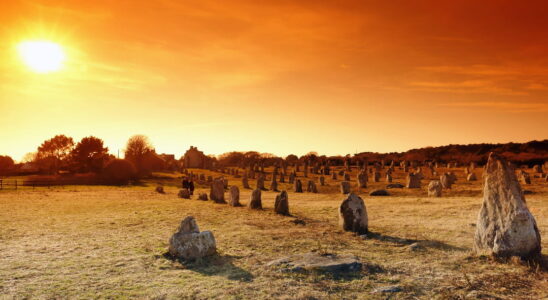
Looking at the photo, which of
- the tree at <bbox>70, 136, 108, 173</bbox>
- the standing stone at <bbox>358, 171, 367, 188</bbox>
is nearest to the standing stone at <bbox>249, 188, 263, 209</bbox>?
the standing stone at <bbox>358, 171, 367, 188</bbox>

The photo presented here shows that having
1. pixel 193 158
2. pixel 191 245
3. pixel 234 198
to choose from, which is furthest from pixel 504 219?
pixel 193 158

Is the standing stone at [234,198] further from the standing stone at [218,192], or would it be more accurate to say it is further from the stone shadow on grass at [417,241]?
the stone shadow on grass at [417,241]

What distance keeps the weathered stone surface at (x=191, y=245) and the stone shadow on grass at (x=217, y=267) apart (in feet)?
0.53

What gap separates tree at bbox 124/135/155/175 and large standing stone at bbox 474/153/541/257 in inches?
2582

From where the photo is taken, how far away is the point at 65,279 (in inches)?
410

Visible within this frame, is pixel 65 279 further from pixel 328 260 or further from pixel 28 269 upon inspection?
pixel 328 260

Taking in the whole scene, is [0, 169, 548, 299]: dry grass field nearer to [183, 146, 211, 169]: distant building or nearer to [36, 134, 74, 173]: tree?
[36, 134, 74, 173]: tree

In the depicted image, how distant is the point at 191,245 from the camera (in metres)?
12.3

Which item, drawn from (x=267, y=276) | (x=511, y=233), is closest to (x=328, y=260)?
(x=267, y=276)

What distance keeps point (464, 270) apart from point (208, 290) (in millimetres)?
6611

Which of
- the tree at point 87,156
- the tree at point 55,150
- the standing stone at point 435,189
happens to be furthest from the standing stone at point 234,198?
the tree at point 55,150

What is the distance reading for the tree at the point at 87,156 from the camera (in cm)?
7475

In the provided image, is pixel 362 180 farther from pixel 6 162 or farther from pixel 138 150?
pixel 6 162

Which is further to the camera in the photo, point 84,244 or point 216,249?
point 84,244
